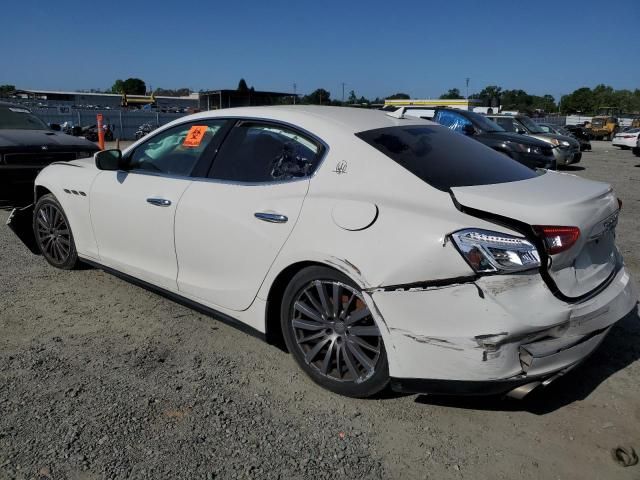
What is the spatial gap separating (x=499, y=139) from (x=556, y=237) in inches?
427

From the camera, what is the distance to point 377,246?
2527mm

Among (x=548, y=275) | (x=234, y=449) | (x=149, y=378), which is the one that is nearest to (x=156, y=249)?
(x=149, y=378)

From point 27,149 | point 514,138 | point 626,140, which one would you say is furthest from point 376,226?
point 626,140

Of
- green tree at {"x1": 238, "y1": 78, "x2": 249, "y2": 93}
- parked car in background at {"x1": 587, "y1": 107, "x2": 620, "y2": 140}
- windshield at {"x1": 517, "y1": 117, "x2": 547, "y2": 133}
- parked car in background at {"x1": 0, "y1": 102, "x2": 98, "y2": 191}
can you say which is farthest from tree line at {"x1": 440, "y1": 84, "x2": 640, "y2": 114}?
parked car in background at {"x1": 0, "y1": 102, "x2": 98, "y2": 191}

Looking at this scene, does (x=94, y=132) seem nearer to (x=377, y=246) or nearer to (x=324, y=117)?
(x=324, y=117)

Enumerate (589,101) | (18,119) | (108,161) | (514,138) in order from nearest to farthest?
(108,161)
(18,119)
(514,138)
(589,101)

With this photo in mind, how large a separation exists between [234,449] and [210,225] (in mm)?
1326

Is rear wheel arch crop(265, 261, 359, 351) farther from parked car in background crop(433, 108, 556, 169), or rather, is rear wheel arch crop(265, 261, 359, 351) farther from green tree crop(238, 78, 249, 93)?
green tree crop(238, 78, 249, 93)

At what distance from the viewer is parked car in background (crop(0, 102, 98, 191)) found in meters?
6.88

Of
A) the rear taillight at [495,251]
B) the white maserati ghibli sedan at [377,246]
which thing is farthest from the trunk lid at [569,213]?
the rear taillight at [495,251]

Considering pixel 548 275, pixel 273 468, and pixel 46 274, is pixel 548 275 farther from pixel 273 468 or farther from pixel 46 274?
pixel 46 274

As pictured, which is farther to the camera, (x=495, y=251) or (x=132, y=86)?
(x=132, y=86)

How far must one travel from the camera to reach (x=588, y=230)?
256cm

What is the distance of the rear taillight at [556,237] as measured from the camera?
2.40m
